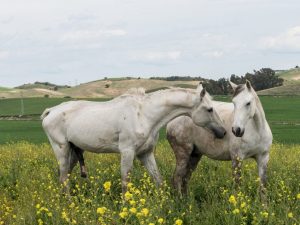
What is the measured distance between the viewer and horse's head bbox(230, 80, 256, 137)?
795 cm

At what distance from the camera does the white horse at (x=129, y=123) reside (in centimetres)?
882

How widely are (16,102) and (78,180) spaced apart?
237 feet

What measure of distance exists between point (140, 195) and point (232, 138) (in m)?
3.09

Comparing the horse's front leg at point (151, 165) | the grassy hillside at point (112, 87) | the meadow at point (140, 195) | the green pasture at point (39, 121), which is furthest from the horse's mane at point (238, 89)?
the grassy hillside at point (112, 87)

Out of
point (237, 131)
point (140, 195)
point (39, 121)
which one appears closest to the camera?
point (140, 195)

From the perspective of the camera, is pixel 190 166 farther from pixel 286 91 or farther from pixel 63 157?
pixel 286 91

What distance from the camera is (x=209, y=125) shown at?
877cm

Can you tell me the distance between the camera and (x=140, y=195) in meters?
6.25

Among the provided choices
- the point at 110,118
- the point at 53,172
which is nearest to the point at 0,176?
the point at 53,172

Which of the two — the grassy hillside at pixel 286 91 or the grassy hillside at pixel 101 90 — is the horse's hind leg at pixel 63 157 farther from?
the grassy hillside at pixel 101 90

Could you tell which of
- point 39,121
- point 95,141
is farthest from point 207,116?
point 39,121

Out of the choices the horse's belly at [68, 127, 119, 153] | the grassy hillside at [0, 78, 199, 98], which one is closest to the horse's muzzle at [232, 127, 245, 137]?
the horse's belly at [68, 127, 119, 153]

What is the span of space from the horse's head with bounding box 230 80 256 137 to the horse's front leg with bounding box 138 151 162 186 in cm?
189

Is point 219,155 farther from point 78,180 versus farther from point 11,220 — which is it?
point 11,220
